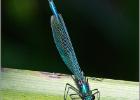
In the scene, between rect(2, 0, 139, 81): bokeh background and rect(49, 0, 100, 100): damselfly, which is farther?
rect(49, 0, 100, 100): damselfly

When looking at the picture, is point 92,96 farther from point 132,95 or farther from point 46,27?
point 46,27

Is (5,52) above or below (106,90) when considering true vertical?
above

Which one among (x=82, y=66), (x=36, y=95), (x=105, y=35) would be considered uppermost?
(x=105, y=35)

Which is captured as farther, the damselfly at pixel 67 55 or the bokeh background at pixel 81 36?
the damselfly at pixel 67 55

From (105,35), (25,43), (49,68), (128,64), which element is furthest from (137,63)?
(25,43)
